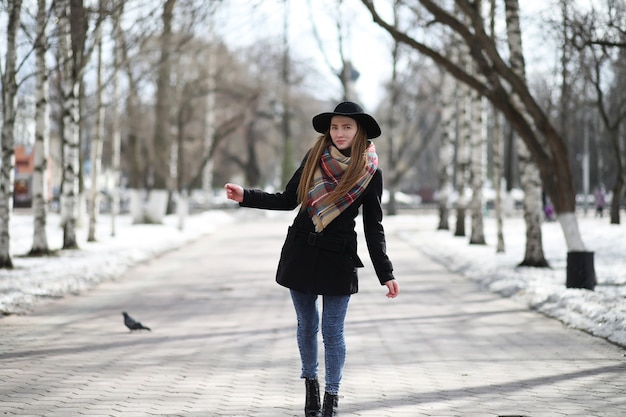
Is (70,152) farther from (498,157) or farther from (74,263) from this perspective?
(498,157)

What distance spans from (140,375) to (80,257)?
12.2m

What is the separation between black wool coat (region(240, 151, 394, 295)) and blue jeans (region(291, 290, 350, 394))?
8cm

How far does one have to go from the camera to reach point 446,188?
3556 cm

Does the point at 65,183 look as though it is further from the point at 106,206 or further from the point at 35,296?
the point at 106,206

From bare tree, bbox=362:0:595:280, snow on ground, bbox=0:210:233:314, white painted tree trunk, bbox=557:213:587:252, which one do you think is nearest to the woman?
snow on ground, bbox=0:210:233:314

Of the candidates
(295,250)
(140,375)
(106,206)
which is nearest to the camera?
(295,250)

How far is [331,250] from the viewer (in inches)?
228

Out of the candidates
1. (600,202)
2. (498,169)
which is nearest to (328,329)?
(498,169)

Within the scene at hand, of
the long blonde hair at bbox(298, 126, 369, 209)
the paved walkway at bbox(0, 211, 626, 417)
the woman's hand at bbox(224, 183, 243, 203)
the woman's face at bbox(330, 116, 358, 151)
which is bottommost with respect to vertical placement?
the paved walkway at bbox(0, 211, 626, 417)

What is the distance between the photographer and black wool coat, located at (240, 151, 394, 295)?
18.8 ft

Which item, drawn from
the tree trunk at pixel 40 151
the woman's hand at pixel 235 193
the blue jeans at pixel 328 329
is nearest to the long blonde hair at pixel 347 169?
the woman's hand at pixel 235 193

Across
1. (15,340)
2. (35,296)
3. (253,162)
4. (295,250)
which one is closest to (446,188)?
(35,296)

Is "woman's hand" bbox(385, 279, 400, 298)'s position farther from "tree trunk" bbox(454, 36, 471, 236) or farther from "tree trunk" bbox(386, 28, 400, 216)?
"tree trunk" bbox(386, 28, 400, 216)

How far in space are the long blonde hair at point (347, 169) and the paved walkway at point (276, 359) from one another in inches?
55.6
